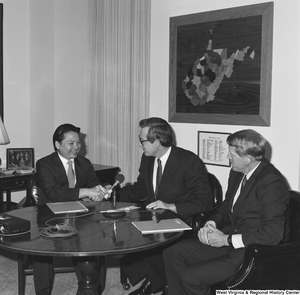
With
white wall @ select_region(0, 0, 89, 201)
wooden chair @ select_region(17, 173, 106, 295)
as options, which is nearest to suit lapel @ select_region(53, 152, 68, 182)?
wooden chair @ select_region(17, 173, 106, 295)

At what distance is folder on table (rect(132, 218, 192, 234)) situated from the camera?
120 inches


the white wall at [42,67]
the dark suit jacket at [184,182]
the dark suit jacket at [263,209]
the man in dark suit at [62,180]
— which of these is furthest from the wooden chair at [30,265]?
the white wall at [42,67]

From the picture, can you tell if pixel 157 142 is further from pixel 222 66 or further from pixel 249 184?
pixel 222 66

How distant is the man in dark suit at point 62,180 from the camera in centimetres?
390

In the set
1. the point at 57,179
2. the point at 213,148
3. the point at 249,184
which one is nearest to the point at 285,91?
the point at 213,148

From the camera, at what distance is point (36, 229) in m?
3.10

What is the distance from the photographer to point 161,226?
3131 millimetres

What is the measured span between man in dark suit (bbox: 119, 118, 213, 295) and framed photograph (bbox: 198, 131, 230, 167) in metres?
0.76

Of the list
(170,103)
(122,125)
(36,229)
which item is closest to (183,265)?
(36,229)

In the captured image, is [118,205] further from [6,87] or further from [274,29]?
[6,87]

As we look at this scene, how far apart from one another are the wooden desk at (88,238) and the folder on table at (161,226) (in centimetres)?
4

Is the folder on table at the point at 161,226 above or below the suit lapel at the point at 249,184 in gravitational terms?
below

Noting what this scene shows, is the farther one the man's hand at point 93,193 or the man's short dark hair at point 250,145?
the man's hand at point 93,193

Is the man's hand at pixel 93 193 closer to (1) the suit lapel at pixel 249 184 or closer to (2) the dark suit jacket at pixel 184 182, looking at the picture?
(2) the dark suit jacket at pixel 184 182
